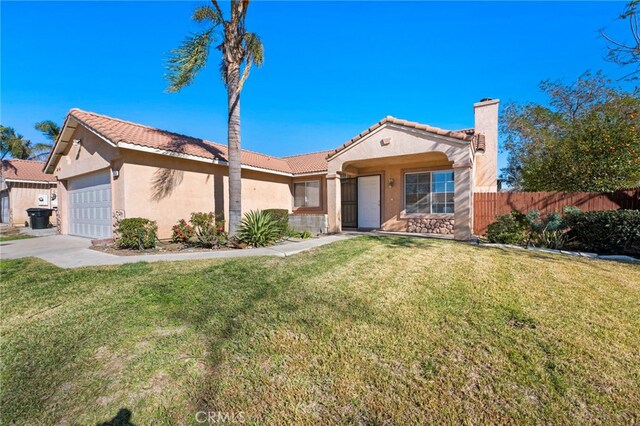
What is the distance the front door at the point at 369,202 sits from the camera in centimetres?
1339

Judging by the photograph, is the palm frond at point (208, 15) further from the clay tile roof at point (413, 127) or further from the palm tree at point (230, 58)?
the clay tile roof at point (413, 127)

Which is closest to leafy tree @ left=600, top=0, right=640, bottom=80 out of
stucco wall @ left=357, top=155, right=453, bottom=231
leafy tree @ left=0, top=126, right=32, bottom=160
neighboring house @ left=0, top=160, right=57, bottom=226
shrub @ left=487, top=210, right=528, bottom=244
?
shrub @ left=487, top=210, right=528, bottom=244

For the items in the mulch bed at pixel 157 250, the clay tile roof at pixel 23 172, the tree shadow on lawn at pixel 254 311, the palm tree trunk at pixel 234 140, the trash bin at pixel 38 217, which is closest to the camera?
the tree shadow on lawn at pixel 254 311

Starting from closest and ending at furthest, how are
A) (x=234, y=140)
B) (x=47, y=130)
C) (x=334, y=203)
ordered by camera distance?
1. (x=234, y=140)
2. (x=334, y=203)
3. (x=47, y=130)

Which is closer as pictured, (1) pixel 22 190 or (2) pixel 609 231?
(2) pixel 609 231

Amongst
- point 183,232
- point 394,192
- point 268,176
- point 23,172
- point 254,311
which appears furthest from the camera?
point 23,172

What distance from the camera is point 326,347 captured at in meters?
2.94

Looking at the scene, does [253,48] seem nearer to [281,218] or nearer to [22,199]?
[281,218]

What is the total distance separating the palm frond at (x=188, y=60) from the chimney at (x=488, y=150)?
1172 centimetres

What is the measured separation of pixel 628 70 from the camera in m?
7.70

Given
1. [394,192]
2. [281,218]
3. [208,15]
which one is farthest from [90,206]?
[394,192]

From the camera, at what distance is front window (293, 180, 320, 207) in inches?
619

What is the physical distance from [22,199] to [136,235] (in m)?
20.6

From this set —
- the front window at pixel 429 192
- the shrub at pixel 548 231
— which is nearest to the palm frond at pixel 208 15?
the front window at pixel 429 192
